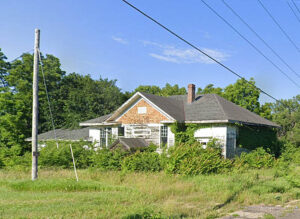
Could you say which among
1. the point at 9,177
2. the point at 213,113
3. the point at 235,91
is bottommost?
the point at 9,177

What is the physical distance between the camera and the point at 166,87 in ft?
186

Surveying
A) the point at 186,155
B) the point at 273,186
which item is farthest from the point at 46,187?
the point at 273,186

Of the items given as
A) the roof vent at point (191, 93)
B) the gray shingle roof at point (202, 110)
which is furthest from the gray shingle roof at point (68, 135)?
the roof vent at point (191, 93)

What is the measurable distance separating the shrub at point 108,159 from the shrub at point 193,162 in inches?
135

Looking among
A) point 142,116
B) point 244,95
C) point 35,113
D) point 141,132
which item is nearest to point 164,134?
point 141,132

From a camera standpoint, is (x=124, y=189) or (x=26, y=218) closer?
(x=26, y=218)

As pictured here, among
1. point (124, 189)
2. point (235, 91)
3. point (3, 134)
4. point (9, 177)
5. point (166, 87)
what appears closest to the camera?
point (124, 189)

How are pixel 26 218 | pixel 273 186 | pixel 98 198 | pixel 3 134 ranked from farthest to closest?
pixel 3 134
pixel 273 186
pixel 98 198
pixel 26 218

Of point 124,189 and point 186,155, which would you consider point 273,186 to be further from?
point 124,189

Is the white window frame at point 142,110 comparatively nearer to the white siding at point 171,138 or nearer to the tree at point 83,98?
the white siding at point 171,138

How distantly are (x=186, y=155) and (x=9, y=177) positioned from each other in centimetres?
982

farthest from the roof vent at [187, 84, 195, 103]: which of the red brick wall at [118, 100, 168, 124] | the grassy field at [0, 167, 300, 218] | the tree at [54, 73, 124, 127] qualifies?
the tree at [54, 73, 124, 127]

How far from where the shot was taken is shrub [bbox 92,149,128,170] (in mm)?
19000

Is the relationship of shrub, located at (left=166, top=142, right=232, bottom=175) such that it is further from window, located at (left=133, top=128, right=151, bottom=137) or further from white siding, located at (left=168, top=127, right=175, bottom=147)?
window, located at (left=133, top=128, right=151, bottom=137)
